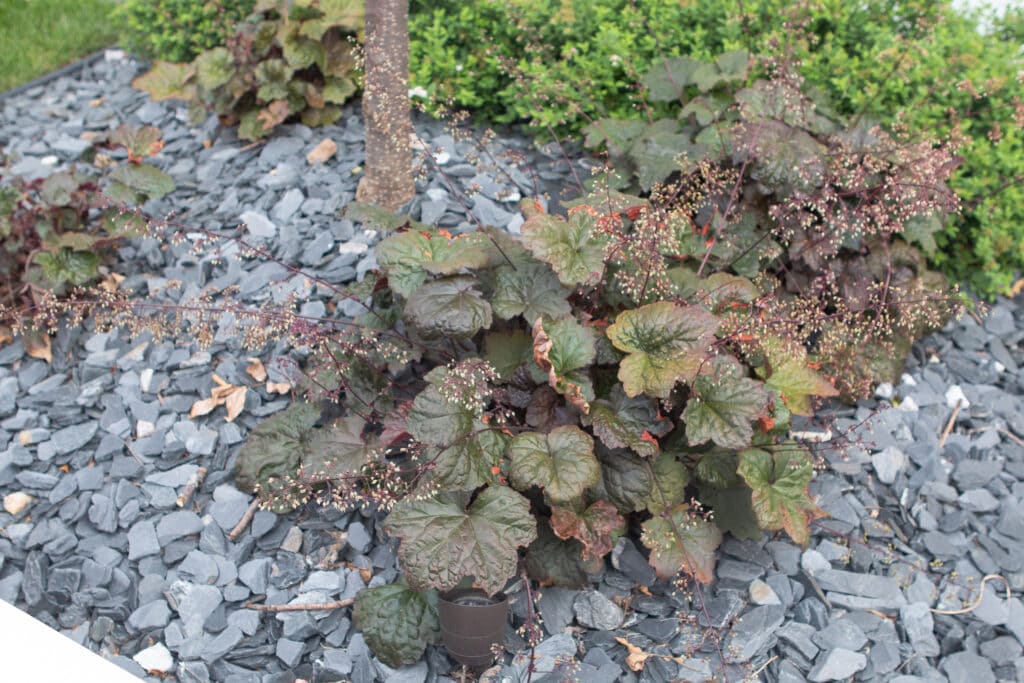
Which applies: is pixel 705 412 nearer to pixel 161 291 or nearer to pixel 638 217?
pixel 638 217

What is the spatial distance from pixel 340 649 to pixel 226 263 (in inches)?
57.3

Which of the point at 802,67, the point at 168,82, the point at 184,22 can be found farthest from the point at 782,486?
the point at 184,22

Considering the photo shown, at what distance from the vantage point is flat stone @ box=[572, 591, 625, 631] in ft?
7.86

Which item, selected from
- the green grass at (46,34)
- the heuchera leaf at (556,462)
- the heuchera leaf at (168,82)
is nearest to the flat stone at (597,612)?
the heuchera leaf at (556,462)

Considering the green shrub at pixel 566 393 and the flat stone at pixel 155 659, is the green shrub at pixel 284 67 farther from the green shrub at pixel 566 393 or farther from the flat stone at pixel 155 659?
the flat stone at pixel 155 659

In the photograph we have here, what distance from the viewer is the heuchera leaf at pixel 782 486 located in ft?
7.68

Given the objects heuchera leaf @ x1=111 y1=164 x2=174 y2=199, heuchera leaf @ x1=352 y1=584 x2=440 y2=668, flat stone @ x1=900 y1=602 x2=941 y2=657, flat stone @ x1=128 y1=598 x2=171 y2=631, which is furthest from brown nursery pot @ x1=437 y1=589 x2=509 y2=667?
heuchera leaf @ x1=111 y1=164 x2=174 y2=199

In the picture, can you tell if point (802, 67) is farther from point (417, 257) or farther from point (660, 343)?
point (417, 257)

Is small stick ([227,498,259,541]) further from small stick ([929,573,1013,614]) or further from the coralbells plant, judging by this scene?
small stick ([929,573,1013,614])

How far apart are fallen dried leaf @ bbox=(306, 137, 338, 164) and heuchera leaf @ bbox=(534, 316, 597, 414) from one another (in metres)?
1.55

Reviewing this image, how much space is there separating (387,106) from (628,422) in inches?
50.4

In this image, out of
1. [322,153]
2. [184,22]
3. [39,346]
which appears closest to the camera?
[39,346]

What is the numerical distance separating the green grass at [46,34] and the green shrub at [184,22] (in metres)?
0.48

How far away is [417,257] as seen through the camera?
95.3 inches
